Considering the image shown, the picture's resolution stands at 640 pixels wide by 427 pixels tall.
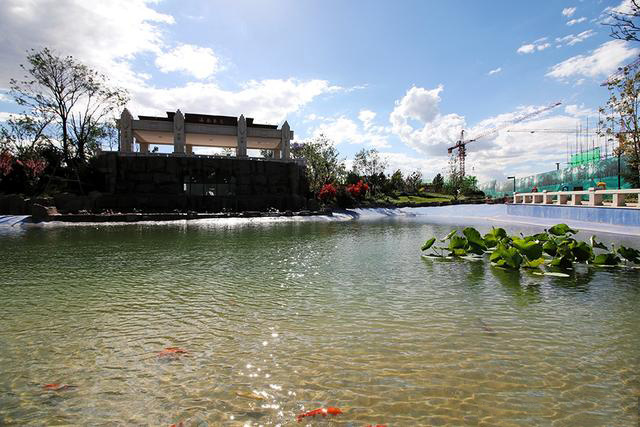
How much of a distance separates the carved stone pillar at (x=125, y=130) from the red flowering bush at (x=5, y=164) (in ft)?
29.2

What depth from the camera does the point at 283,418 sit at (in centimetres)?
283

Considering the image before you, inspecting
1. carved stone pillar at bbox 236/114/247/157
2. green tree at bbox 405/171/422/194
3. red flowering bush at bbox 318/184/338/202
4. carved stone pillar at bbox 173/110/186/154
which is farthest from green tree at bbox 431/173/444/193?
carved stone pillar at bbox 173/110/186/154

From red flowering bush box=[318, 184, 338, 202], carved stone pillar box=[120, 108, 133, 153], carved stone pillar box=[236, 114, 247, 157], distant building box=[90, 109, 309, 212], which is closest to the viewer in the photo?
distant building box=[90, 109, 309, 212]

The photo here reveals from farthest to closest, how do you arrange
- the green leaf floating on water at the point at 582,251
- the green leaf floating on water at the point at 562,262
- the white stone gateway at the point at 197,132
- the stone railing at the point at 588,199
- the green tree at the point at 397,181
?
the green tree at the point at 397,181 < the white stone gateway at the point at 197,132 < the stone railing at the point at 588,199 < the green leaf floating on water at the point at 582,251 < the green leaf floating on water at the point at 562,262

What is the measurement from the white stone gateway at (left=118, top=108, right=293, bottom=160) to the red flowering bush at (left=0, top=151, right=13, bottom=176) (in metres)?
8.68

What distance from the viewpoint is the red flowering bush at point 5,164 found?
30283 mm

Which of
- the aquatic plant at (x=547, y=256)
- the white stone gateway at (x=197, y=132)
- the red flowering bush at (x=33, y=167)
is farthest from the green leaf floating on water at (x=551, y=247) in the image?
the red flowering bush at (x=33, y=167)

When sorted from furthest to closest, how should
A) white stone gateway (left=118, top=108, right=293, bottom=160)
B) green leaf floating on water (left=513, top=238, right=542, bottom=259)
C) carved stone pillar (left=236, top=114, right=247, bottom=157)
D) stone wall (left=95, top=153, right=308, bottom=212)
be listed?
carved stone pillar (left=236, top=114, right=247, bottom=157)
white stone gateway (left=118, top=108, right=293, bottom=160)
stone wall (left=95, top=153, right=308, bottom=212)
green leaf floating on water (left=513, top=238, right=542, bottom=259)

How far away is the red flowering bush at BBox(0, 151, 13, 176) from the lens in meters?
30.3

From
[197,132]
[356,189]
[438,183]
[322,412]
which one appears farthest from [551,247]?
[438,183]

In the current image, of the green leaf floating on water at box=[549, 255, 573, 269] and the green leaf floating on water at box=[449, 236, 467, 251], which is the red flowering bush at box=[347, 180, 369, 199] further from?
the green leaf floating on water at box=[549, 255, 573, 269]

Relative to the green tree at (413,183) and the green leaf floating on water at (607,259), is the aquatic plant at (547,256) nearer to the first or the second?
the green leaf floating on water at (607,259)

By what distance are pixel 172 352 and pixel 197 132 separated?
38544mm

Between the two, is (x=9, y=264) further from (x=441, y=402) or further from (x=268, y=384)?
(x=441, y=402)
